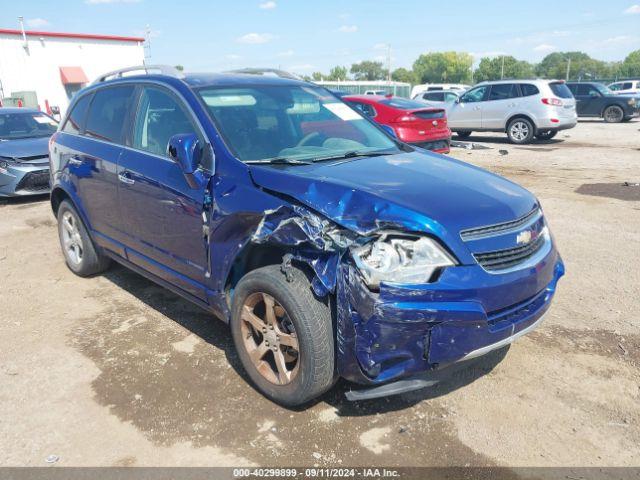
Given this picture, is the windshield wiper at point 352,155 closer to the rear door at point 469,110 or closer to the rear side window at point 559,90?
the rear side window at point 559,90

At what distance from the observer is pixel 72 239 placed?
525 cm

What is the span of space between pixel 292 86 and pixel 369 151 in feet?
3.11

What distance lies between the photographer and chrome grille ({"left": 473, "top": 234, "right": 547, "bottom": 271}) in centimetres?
265

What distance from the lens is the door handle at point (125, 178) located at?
3905 millimetres

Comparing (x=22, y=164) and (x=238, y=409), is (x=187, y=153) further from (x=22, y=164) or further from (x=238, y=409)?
(x=22, y=164)

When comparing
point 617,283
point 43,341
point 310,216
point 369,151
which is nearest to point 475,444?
point 310,216

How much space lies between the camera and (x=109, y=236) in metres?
4.47

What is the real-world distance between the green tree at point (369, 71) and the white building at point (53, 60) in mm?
106273

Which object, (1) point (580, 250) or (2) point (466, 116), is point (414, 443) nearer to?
(1) point (580, 250)

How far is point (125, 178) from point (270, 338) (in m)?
1.85

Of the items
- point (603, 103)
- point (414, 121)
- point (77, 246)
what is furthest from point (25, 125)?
point (603, 103)

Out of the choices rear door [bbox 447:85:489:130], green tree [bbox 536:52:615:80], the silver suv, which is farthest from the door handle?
green tree [bbox 536:52:615:80]

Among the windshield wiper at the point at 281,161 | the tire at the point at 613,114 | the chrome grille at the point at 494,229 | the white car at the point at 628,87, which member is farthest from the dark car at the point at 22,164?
the white car at the point at 628,87

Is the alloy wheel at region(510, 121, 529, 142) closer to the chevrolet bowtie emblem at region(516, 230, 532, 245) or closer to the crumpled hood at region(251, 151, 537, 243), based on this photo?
the crumpled hood at region(251, 151, 537, 243)
